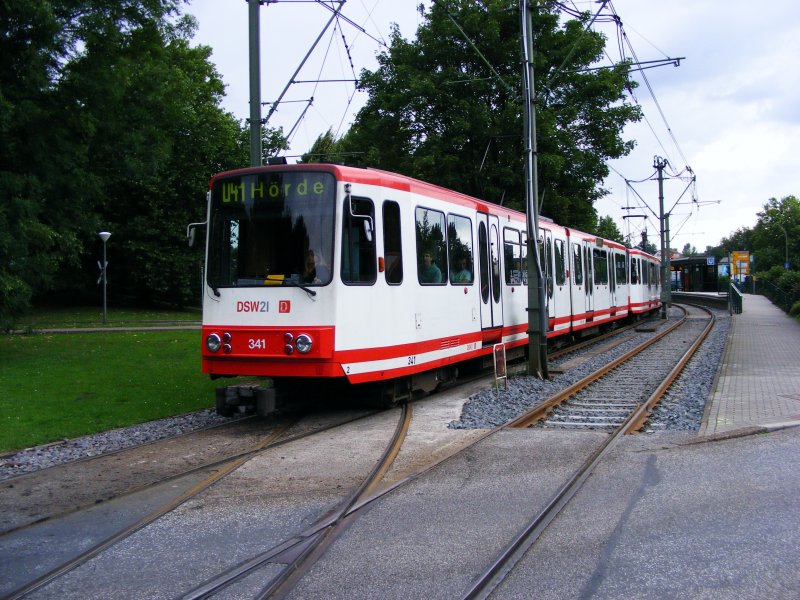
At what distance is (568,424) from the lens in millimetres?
9359

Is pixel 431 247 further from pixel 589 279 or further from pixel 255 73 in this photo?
pixel 589 279

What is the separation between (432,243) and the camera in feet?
35.5

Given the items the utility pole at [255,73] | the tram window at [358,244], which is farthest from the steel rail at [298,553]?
the utility pole at [255,73]

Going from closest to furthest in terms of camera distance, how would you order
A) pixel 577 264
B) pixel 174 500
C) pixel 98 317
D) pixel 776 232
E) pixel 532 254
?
pixel 174 500 → pixel 532 254 → pixel 577 264 → pixel 98 317 → pixel 776 232

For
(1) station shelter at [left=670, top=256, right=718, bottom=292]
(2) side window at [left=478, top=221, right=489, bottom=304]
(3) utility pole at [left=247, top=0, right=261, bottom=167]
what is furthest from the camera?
(1) station shelter at [left=670, top=256, right=718, bottom=292]

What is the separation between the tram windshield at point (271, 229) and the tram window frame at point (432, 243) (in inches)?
71.3

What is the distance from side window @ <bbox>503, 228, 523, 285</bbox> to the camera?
14.3 m

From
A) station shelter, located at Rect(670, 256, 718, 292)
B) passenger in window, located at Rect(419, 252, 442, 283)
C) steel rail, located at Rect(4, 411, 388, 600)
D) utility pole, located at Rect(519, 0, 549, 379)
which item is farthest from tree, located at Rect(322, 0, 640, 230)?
station shelter, located at Rect(670, 256, 718, 292)

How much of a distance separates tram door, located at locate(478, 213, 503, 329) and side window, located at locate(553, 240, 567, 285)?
188 inches

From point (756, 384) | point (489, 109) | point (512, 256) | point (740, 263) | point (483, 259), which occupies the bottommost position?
point (756, 384)

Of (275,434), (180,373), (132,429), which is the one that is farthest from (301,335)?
(180,373)

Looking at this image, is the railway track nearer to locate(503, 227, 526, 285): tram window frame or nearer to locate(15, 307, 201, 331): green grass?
locate(503, 227, 526, 285): tram window frame

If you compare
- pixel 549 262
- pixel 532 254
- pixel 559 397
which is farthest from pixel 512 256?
pixel 559 397

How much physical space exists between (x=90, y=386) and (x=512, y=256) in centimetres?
781
